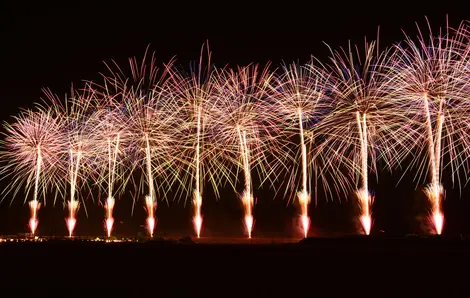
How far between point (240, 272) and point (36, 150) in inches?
1070

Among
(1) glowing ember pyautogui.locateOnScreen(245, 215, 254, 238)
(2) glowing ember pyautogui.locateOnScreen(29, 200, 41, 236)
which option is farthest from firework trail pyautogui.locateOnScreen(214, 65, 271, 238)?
(2) glowing ember pyautogui.locateOnScreen(29, 200, 41, 236)

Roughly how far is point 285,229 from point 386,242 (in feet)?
44.3

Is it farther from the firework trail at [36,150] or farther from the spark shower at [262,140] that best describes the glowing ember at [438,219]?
the firework trail at [36,150]

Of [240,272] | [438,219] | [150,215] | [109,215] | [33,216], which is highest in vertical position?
[33,216]

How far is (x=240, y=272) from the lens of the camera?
1504 cm

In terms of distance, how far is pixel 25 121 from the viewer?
3728 centimetres

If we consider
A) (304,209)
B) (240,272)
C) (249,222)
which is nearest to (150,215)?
(249,222)

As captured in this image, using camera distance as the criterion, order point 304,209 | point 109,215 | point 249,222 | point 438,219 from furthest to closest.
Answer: point 109,215, point 249,222, point 304,209, point 438,219

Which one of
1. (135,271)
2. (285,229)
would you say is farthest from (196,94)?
(135,271)

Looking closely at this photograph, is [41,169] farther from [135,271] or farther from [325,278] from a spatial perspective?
[325,278]

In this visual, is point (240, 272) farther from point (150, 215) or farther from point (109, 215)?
point (109, 215)

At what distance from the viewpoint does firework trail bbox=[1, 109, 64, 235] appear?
3700cm

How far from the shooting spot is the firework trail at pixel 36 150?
37.0 metres

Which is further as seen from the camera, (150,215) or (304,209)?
(150,215)
